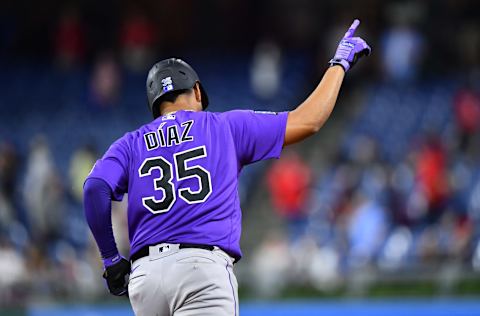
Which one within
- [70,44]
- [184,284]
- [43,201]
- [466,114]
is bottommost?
[184,284]

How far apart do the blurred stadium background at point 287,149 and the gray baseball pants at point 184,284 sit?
716 cm

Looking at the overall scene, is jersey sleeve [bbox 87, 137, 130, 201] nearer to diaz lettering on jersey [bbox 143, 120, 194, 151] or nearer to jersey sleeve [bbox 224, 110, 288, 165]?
diaz lettering on jersey [bbox 143, 120, 194, 151]

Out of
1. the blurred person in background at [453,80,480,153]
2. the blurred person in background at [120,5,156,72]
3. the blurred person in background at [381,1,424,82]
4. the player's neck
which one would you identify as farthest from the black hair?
the blurred person in background at [120,5,156,72]

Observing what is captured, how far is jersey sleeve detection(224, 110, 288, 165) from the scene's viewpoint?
4.61 metres

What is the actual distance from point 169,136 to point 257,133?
0.38m

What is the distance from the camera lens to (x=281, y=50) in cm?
1911

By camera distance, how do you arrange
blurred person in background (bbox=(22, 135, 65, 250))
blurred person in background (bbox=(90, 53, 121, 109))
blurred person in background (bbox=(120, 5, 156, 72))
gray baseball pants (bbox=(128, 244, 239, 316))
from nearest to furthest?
gray baseball pants (bbox=(128, 244, 239, 316)) → blurred person in background (bbox=(22, 135, 65, 250)) → blurred person in background (bbox=(90, 53, 121, 109)) → blurred person in background (bbox=(120, 5, 156, 72))

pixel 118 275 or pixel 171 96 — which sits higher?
pixel 171 96

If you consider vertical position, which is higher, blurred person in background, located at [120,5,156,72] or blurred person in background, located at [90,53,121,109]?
blurred person in background, located at [120,5,156,72]

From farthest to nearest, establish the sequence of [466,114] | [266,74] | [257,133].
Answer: [266,74]
[466,114]
[257,133]

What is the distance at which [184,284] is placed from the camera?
14.3 ft

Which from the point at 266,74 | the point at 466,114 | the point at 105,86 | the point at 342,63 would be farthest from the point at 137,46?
the point at 342,63

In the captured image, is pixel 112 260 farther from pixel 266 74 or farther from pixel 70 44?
pixel 70 44

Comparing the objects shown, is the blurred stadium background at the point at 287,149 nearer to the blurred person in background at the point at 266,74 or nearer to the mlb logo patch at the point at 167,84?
the blurred person in background at the point at 266,74
